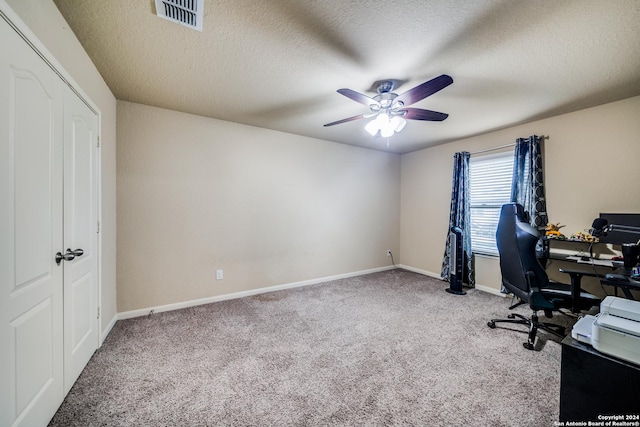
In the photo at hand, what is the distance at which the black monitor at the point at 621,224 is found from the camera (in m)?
2.36

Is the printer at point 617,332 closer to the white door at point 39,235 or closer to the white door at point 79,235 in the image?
the white door at point 39,235

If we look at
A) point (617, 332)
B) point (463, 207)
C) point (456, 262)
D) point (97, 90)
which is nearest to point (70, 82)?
point (97, 90)

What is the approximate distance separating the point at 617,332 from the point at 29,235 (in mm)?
2749

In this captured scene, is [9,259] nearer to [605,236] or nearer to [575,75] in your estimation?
[575,75]

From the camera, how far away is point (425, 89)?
6.15 feet

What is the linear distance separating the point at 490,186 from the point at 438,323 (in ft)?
7.79

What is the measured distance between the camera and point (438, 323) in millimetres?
2686

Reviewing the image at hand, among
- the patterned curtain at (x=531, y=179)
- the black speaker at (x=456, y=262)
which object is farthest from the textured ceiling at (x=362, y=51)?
the black speaker at (x=456, y=262)

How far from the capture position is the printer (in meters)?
1.03

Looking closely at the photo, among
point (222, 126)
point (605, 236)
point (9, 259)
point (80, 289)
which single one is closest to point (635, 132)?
point (605, 236)

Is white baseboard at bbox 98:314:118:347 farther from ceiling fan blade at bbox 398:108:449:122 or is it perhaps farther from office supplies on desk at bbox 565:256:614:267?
office supplies on desk at bbox 565:256:614:267

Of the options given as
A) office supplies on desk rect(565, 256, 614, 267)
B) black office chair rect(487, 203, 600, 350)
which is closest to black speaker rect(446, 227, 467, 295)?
black office chair rect(487, 203, 600, 350)

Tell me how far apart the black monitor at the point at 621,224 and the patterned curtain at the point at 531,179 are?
60 cm

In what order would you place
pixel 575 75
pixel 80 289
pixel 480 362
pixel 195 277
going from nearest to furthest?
1. pixel 80 289
2. pixel 480 362
3. pixel 575 75
4. pixel 195 277
